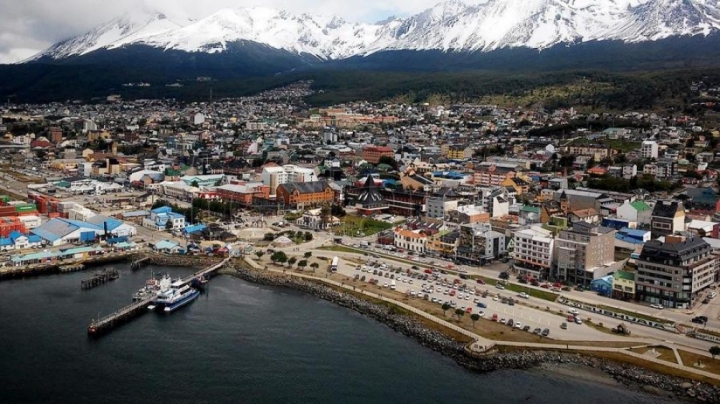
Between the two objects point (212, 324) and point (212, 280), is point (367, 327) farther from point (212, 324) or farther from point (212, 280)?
point (212, 280)

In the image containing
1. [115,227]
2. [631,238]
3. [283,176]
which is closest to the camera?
[631,238]

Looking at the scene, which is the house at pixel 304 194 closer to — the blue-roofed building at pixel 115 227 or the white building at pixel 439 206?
the white building at pixel 439 206

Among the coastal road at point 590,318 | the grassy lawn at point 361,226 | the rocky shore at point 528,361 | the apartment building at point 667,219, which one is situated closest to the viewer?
the rocky shore at point 528,361

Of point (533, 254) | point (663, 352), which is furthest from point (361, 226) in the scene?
point (663, 352)

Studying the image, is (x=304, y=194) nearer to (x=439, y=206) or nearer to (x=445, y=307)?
(x=439, y=206)

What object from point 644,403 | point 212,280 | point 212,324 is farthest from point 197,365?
point 644,403

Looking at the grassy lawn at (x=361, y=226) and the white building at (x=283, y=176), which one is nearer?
the grassy lawn at (x=361, y=226)

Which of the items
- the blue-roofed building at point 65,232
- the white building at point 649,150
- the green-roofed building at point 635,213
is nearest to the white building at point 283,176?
the blue-roofed building at point 65,232
